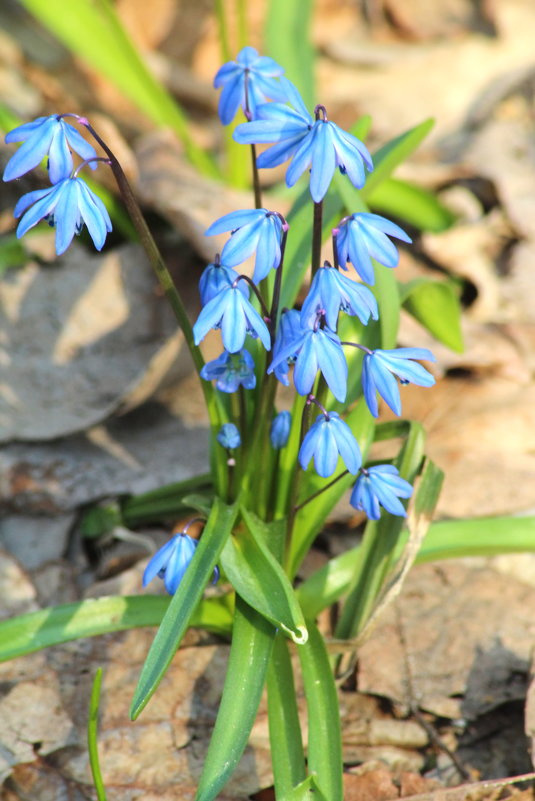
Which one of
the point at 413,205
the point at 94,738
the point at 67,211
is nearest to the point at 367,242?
the point at 67,211

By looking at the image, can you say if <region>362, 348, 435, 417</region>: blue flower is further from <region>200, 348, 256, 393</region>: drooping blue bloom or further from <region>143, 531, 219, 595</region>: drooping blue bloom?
<region>143, 531, 219, 595</region>: drooping blue bloom

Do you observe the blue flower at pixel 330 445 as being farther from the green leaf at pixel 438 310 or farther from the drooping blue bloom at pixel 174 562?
the green leaf at pixel 438 310

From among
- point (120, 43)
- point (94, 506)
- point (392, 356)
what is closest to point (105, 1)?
point (120, 43)

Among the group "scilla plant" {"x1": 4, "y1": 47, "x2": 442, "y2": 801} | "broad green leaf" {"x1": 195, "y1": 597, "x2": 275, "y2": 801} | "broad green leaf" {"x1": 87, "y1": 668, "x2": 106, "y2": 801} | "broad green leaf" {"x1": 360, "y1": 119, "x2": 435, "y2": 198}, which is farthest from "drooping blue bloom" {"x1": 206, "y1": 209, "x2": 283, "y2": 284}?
"broad green leaf" {"x1": 360, "y1": 119, "x2": 435, "y2": 198}

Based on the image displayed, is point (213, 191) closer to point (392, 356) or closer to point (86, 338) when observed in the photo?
point (86, 338)

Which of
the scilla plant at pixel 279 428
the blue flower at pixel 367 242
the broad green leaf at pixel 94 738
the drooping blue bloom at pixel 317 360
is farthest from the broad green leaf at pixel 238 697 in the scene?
the blue flower at pixel 367 242

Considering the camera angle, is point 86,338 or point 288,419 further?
point 86,338
